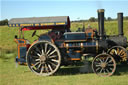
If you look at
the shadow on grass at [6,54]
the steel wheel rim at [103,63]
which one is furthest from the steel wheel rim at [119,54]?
the shadow on grass at [6,54]

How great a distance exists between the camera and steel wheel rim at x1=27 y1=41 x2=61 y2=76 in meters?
6.91

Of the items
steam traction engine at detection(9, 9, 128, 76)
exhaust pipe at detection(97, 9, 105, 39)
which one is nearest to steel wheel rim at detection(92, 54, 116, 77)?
steam traction engine at detection(9, 9, 128, 76)

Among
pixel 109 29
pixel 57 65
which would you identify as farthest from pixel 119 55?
pixel 109 29

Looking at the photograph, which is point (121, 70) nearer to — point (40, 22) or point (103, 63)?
point (103, 63)

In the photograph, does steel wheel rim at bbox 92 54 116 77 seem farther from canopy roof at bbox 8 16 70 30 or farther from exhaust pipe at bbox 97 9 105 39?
canopy roof at bbox 8 16 70 30

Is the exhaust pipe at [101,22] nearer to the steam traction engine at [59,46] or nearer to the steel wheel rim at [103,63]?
the steam traction engine at [59,46]

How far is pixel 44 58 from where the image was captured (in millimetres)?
6922

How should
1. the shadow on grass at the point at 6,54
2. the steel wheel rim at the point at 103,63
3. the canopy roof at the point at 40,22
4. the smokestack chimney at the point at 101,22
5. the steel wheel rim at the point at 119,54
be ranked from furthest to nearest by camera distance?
1. the steel wheel rim at the point at 119,54
2. the smokestack chimney at the point at 101,22
3. the canopy roof at the point at 40,22
4. the steel wheel rim at the point at 103,63
5. the shadow on grass at the point at 6,54

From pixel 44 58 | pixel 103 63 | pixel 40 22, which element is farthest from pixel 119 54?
pixel 40 22

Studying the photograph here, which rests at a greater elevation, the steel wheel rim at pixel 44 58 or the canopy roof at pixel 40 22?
the canopy roof at pixel 40 22

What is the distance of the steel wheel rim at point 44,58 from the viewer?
6.91 meters

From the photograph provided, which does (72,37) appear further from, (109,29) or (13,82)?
(109,29)

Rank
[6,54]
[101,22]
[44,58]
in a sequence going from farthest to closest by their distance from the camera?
1. [101,22]
2. [44,58]
3. [6,54]

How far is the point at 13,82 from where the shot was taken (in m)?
6.05
